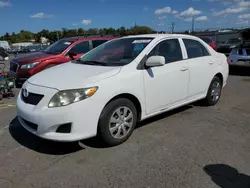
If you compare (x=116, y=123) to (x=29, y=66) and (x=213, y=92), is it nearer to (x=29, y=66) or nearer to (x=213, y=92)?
(x=213, y=92)

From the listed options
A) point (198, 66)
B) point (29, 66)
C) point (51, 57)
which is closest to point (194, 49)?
point (198, 66)

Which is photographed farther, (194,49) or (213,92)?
(213,92)

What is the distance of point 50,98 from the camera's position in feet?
11.2

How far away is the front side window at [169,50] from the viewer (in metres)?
4.57

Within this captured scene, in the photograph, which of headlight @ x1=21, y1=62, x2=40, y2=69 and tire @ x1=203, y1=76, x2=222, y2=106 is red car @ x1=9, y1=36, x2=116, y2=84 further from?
tire @ x1=203, y1=76, x2=222, y2=106

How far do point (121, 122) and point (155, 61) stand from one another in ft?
3.52

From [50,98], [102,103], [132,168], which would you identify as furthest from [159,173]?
[50,98]

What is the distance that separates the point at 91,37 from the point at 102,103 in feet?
20.4

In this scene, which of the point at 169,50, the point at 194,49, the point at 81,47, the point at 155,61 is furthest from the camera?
the point at 81,47

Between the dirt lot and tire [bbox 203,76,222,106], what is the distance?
0.84m

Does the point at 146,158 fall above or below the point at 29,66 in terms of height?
below

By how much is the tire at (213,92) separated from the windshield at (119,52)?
2013mm

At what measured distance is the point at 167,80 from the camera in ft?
14.7

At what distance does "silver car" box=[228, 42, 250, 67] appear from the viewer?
1059 centimetres
